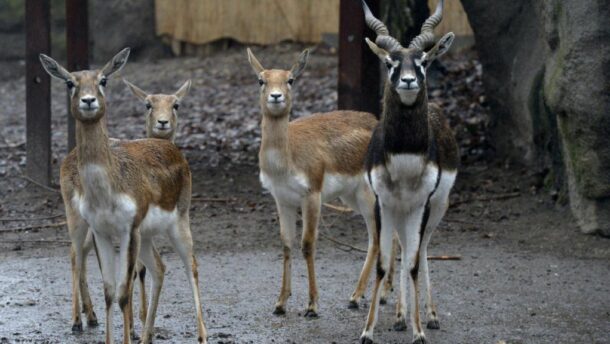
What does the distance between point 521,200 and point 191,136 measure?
5.17 meters

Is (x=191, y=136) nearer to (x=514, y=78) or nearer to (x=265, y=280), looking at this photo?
(x=514, y=78)

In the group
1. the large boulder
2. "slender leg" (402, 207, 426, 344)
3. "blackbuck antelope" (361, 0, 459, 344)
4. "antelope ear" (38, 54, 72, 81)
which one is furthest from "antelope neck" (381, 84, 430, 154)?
the large boulder

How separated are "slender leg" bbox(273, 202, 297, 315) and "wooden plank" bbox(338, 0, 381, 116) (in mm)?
3066

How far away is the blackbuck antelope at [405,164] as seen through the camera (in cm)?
681

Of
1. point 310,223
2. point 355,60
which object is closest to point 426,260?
point 310,223

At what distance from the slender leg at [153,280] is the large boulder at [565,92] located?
407 cm

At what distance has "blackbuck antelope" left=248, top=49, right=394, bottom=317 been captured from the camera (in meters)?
7.81

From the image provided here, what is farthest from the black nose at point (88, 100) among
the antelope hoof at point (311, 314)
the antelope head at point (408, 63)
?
the antelope hoof at point (311, 314)

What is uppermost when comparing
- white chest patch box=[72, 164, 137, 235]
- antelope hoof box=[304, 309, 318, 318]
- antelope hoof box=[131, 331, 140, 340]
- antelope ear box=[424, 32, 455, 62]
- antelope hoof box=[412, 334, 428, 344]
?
antelope ear box=[424, 32, 455, 62]

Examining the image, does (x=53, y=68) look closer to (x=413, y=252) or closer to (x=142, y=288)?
(x=142, y=288)

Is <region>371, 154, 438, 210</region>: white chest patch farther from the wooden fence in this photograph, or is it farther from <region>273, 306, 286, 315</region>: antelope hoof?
the wooden fence

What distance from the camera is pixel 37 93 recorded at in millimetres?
11688

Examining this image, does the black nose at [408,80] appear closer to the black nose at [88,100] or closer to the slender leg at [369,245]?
the slender leg at [369,245]

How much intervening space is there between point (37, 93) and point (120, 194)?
562 centimetres
